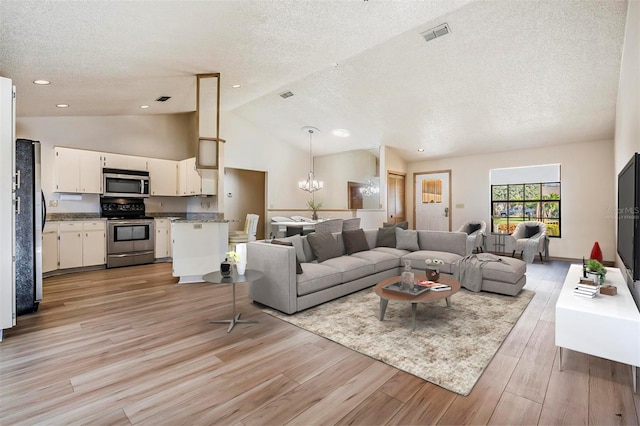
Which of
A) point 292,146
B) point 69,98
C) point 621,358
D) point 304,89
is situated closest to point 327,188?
point 292,146

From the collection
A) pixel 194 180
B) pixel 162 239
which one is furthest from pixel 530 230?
pixel 162 239

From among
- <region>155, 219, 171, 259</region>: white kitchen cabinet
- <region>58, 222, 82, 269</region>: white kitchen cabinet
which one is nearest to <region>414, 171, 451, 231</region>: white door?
<region>155, 219, 171, 259</region>: white kitchen cabinet

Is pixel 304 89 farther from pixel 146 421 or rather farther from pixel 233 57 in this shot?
pixel 146 421

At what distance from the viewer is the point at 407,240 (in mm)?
5293

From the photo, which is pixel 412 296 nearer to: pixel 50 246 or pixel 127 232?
pixel 127 232

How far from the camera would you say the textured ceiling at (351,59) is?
2.67m

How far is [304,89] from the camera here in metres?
5.95

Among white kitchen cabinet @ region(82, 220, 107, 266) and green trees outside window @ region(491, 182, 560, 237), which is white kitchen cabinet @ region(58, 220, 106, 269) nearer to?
white kitchen cabinet @ region(82, 220, 107, 266)

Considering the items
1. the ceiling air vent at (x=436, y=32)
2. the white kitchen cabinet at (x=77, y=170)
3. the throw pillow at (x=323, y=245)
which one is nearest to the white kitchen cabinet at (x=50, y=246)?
→ the white kitchen cabinet at (x=77, y=170)

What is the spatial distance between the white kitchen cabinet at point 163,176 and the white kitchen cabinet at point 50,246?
5.80ft

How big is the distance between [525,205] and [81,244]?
373 inches

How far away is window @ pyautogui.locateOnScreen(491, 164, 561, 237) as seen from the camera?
695 cm

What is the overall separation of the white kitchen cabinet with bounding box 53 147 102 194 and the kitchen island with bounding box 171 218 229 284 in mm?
2233

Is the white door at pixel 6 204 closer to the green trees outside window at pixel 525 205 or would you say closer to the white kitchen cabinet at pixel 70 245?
the white kitchen cabinet at pixel 70 245
